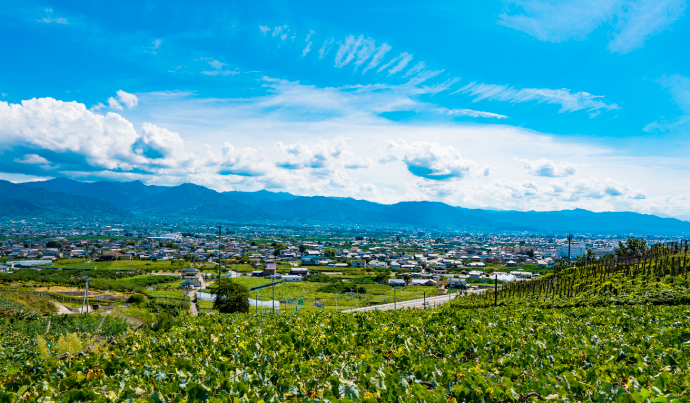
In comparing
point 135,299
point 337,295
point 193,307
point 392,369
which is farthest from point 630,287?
point 135,299

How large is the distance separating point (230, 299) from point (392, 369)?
33.1 m

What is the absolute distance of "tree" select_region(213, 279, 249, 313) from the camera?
34688 millimetres

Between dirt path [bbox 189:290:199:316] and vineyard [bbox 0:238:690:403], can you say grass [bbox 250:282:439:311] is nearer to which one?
dirt path [bbox 189:290:199:316]

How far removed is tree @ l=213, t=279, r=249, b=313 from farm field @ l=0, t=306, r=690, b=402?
2859cm

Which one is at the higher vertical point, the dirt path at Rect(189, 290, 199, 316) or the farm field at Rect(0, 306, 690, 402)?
the farm field at Rect(0, 306, 690, 402)

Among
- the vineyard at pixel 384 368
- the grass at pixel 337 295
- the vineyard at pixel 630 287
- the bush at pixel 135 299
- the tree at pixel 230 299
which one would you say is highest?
Answer: the vineyard at pixel 384 368

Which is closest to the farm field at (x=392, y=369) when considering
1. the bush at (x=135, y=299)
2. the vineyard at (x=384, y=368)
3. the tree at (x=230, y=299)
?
the vineyard at (x=384, y=368)

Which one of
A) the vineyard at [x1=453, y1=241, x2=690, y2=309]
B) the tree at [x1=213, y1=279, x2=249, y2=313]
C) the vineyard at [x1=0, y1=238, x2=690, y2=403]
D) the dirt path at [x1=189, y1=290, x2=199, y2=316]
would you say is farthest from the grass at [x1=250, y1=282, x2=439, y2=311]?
the vineyard at [x1=0, y1=238, x2=690, y2=403]

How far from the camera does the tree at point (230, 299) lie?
34688 millimetres

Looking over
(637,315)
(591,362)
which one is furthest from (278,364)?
(637,315)

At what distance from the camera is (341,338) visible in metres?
6.83

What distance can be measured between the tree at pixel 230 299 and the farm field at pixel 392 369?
2859 centimetres

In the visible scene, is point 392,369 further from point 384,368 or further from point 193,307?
point 193,307

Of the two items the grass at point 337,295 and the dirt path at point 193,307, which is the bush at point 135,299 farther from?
the grass at point 337,295
